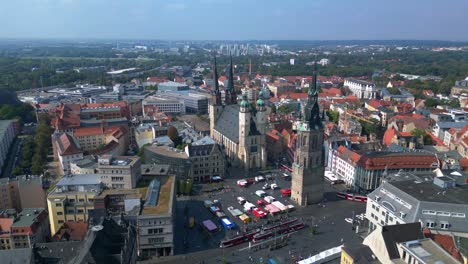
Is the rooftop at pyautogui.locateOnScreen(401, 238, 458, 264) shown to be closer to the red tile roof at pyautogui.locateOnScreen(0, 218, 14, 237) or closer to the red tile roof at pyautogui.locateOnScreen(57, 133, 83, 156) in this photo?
the red tile roof at pyautogui.locateOnScreen(0, 218, 14, 237)

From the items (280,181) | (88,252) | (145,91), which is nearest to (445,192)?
(280,181)

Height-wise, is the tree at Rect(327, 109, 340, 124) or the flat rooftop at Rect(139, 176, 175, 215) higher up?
the flat rooftop at Rect(139, 176, 175, 215)

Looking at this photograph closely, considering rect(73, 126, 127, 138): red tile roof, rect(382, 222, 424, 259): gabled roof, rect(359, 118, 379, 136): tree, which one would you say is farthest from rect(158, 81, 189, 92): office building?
rect(382, 222, 424, 259): gabled roof

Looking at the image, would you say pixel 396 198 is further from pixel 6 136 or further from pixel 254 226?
pixel 6 136

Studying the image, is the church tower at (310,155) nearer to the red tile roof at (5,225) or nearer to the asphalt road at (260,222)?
the asphalt road at (260,222)

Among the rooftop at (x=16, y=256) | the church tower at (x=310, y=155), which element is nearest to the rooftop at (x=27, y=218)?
the rooftop at (x=16, y=256)
